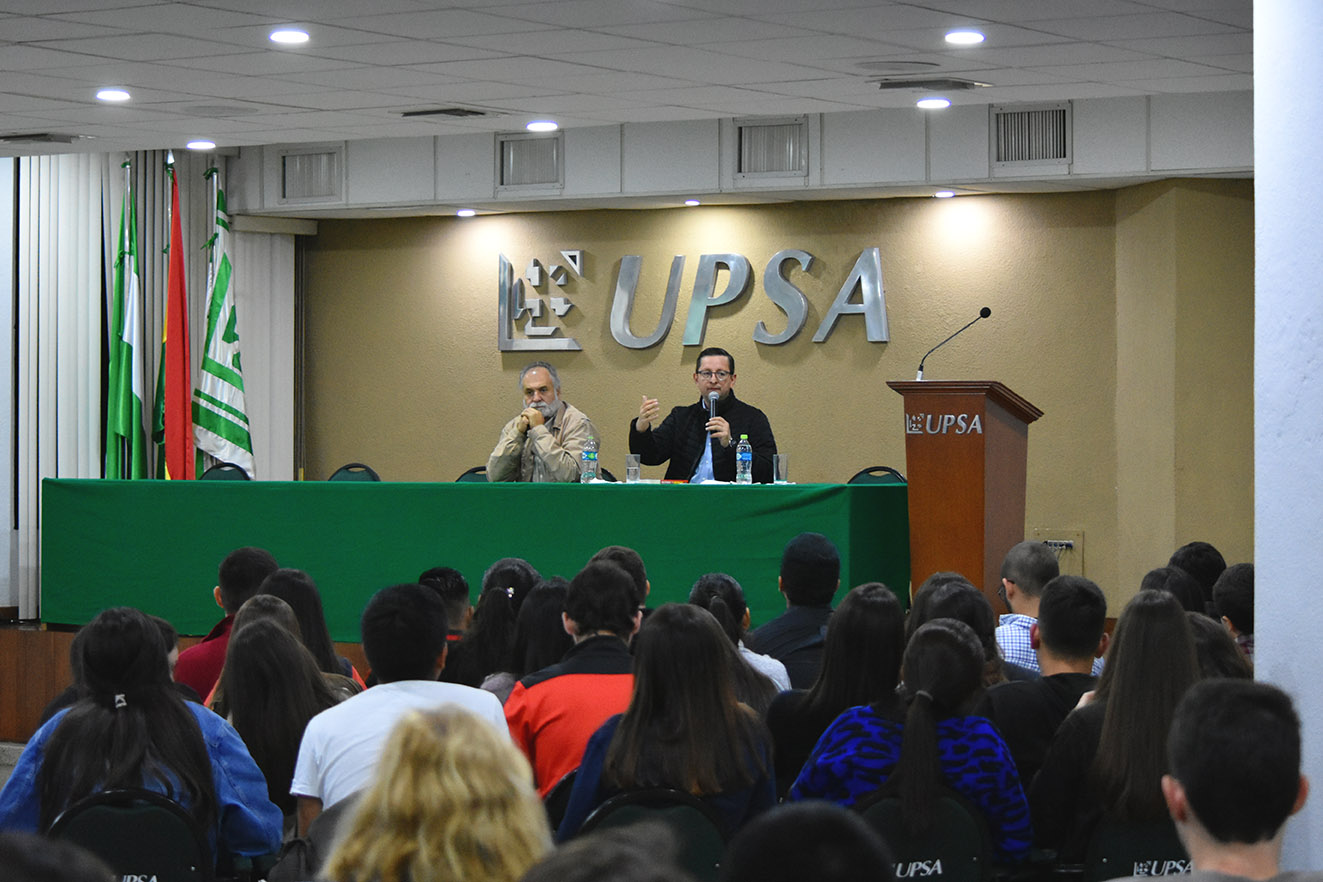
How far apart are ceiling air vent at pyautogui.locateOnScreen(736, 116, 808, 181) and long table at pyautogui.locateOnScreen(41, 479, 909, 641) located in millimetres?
3414

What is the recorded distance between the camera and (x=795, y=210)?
10188 millimetres

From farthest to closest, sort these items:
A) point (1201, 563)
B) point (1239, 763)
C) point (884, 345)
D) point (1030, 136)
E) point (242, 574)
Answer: point (884, 345) → point (1030, 136) → point (1201, 563) → point (242, 574) → point (1239, 763)

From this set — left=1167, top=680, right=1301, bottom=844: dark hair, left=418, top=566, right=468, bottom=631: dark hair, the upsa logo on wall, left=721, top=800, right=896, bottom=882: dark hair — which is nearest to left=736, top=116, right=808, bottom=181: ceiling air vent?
the upsa logo on wall

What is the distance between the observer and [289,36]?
648cm

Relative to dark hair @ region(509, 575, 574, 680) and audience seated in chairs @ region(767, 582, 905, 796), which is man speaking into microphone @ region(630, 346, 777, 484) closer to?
dark hair @ region(509, 575, 574, 680)

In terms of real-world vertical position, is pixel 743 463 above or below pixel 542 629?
above

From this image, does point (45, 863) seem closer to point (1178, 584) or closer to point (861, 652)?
point (861, 652)

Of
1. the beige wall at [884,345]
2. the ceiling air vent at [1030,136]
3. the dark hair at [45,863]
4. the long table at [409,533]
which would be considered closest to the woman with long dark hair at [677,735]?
the dark hair at [45,863]

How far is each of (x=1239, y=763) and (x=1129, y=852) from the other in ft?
4.15

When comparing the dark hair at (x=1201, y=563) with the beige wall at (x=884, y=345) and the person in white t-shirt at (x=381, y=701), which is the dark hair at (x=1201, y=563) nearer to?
the person in white t-shirt at (x=381, y=701)

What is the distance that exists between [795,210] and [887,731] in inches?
289

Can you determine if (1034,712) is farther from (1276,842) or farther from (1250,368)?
(1250,368)

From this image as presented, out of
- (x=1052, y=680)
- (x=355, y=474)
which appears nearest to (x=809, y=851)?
(x=1052, y=680)

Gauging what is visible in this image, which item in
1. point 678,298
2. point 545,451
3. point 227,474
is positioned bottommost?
point 227,474
